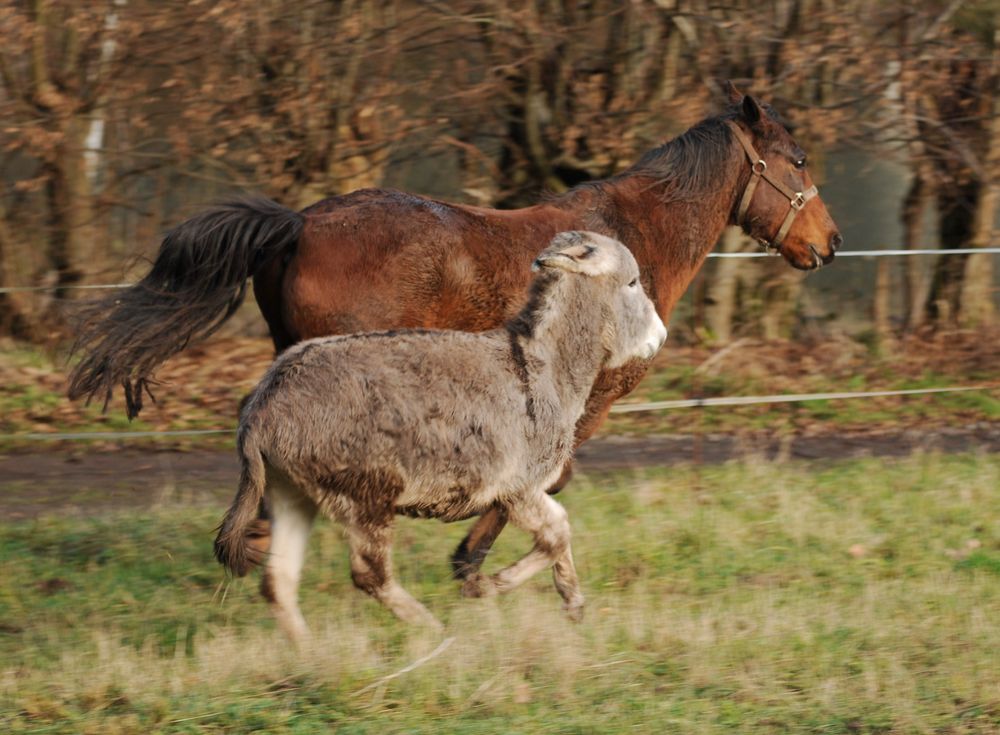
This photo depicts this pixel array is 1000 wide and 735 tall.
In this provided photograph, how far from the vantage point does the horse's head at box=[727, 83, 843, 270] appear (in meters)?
7.69

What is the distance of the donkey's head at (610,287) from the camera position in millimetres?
5895

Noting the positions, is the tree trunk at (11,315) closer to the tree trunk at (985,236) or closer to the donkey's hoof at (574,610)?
the donkey's hoof at (574,610)

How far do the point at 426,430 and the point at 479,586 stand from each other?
0.96 meters

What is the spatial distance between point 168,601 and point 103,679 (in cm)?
158

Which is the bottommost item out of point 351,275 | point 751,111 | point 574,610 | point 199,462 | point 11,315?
point 199,462

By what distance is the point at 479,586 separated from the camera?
6.00 metres

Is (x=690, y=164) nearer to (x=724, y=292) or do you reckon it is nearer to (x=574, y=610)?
(x=574, y=610)

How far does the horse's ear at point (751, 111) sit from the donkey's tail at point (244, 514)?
3.79m

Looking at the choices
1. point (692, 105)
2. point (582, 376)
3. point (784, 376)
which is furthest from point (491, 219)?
point (784, 376)

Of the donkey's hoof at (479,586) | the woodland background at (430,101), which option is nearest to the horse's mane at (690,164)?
the donkey's hoof at (479,586)

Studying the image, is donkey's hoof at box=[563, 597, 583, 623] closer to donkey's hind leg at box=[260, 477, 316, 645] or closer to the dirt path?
donkey's hind leg at box=[260, 477, 316, 645]

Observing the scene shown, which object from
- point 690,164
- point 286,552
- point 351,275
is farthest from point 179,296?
point 690,164

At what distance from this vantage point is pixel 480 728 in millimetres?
4703

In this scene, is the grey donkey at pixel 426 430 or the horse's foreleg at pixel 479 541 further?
the horse's foreleg at pixel 479 541
